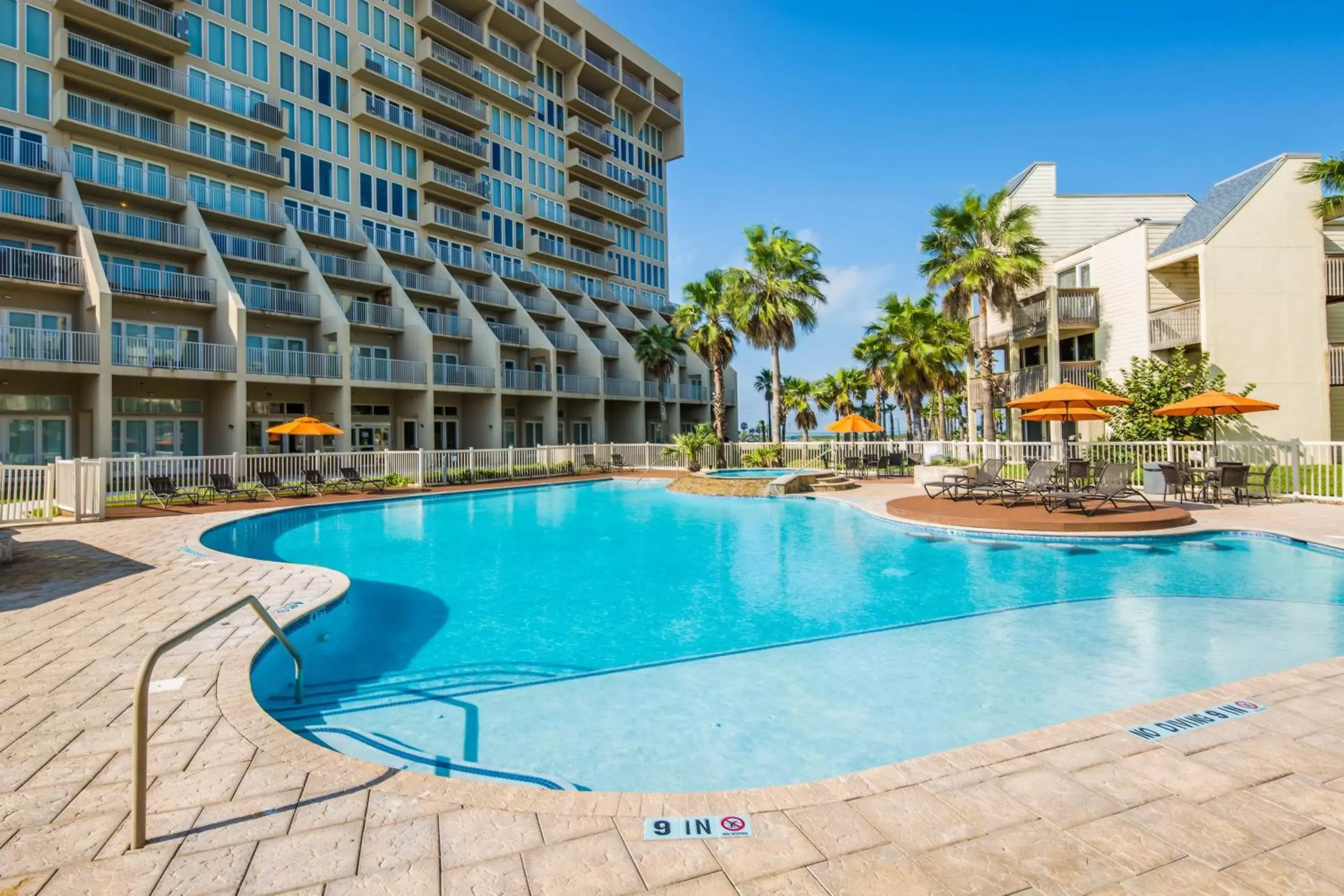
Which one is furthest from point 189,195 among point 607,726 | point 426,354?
point 607,726

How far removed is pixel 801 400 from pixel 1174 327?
108 ft

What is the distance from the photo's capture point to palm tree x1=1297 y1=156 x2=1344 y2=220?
19.1 metres

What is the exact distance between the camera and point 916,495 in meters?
17.4

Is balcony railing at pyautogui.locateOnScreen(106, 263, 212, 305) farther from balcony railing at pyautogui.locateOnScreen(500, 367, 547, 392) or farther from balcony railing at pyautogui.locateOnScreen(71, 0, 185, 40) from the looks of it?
balcony railing at pyautogui.locateOnScreen(500, 367, 547, 392)

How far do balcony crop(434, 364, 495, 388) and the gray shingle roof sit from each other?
26.8 metres

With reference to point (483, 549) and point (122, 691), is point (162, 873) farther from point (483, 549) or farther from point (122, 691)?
point (483, 549)

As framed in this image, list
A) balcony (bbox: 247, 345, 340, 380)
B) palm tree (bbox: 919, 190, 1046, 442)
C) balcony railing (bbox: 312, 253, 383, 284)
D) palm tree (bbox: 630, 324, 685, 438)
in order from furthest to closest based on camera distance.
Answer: palm tree (bbox: 630, 324, 685, 438), balcony railing (bbox: 312, 253, 383, 284), palm tree (bbox: 919, 190, 1046, 442), balcony (bbox: 247, 345, 340, 380)

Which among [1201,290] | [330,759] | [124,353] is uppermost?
[1201,290]

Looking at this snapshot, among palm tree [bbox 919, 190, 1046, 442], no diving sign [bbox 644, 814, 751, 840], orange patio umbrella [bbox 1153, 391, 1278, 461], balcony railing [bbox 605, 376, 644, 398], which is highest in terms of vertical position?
palm tree [bbox 919, 190, 1046, 442]

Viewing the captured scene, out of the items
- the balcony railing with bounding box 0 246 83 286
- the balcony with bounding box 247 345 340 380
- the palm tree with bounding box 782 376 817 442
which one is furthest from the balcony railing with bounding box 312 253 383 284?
the palm tree with bounding box 782 376 817 442

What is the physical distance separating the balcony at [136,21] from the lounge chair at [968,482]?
29.9m

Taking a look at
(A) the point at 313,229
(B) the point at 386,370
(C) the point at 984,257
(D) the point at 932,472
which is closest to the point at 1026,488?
(D) the point at 932,472

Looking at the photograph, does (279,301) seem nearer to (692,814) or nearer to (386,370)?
(386,370)

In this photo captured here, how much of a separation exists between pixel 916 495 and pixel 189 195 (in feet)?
87.8
